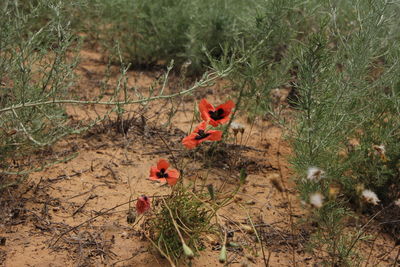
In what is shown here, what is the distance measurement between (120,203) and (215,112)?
28.8 inches

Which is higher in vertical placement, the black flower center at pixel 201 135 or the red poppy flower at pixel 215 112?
the red poppy flower at pixel 215 112

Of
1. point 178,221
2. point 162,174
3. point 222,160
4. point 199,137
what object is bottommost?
point 222,160

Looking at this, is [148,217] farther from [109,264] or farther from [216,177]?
[216,177]

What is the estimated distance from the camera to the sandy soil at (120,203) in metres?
2.31

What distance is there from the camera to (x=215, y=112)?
2492 millimetres

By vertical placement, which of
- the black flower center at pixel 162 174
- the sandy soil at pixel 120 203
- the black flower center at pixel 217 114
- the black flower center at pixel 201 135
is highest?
the black flower center at pixel 217 114

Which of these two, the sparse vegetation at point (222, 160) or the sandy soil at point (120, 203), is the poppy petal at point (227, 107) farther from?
the sandy soil at point (120, 203)

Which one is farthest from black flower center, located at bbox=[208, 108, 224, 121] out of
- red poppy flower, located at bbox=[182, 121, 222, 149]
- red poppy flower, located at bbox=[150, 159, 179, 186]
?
red poppy flower, located at bbox=[150, 159, 179, 186]

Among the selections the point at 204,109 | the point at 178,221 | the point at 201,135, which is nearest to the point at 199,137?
the point at 201,135

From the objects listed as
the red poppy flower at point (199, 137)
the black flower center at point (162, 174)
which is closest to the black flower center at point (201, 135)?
the red poppy flower at point (199, 137)

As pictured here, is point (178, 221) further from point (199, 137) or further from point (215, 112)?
point (215, 112)

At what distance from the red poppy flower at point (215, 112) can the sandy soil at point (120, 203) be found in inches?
12.4

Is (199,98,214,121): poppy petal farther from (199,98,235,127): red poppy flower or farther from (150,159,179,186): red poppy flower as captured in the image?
(150,159,179,186): red poppy flower

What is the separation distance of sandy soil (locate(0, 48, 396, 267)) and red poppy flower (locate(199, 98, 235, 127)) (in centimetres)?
31
